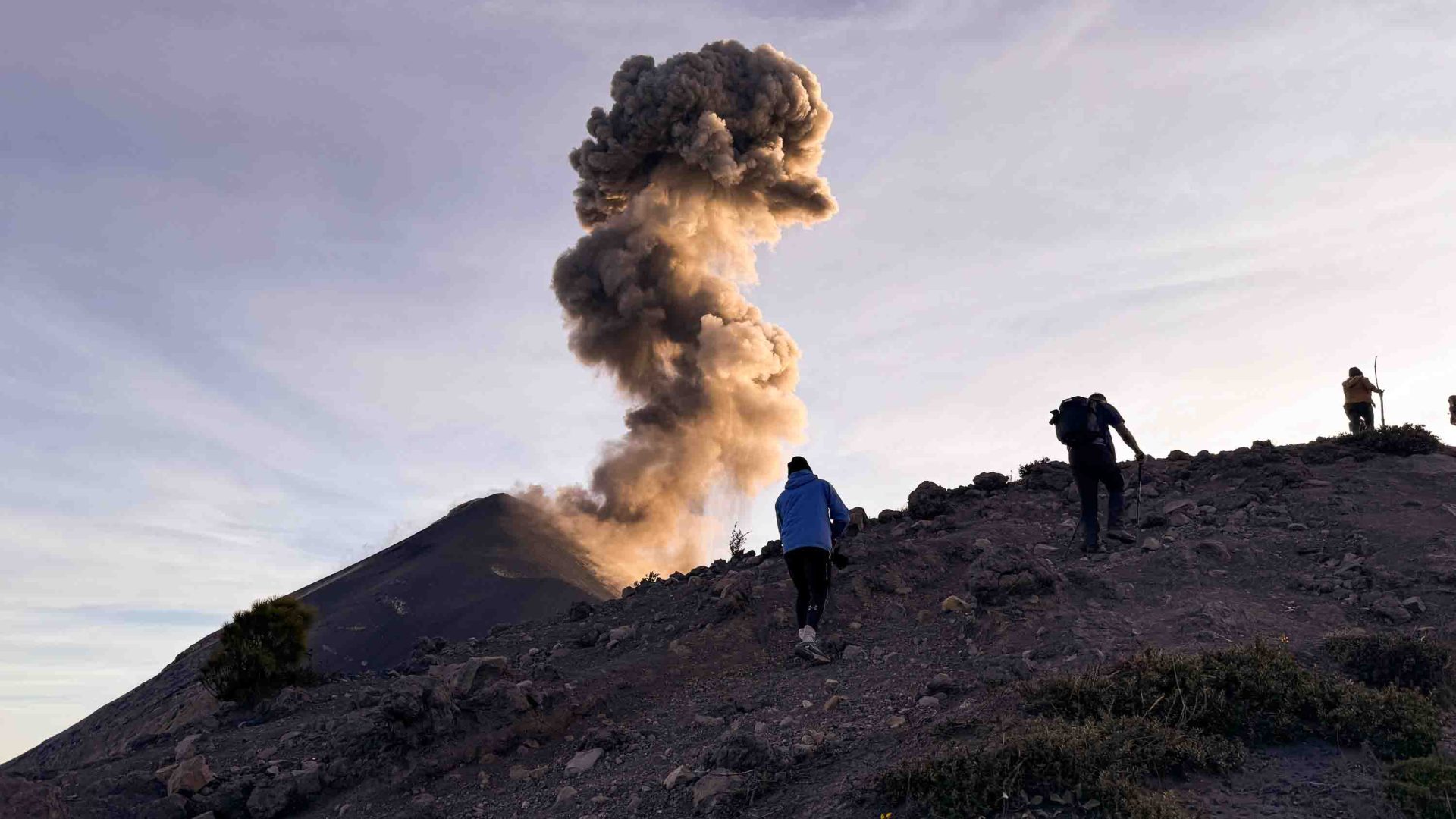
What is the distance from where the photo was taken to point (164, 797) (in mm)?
8383

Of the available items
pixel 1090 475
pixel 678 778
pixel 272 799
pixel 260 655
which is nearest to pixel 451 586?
pixel 260 655

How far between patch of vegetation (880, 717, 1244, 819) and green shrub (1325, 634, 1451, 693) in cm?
153

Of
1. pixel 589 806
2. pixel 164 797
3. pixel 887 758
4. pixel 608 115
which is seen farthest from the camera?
pixel 608 115

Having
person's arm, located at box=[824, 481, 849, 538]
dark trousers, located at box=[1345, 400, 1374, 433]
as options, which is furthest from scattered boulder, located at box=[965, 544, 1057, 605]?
dark trousers, located at box=[1345, 400, 1374, 433]

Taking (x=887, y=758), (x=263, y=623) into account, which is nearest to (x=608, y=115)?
(x=263, y=623)

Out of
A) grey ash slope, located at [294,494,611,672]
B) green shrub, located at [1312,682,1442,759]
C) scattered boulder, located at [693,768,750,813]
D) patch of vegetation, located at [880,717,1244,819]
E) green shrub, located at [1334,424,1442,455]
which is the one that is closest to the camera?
patch of vegetation, located at [880,717,1244,819]

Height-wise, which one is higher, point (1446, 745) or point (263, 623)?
point (263, 623)

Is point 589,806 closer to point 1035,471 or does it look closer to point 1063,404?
point 1063,404

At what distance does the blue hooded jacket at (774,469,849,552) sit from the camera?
8.66 meters

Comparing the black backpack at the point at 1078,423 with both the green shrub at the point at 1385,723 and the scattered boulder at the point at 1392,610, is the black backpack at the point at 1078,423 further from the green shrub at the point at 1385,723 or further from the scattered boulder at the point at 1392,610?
the green shrub at the point at 1385,723

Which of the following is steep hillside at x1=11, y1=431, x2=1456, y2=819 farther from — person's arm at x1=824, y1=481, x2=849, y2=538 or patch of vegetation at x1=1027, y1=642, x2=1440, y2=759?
person's arm at x1=824, y1=481, x2=849, y2=538

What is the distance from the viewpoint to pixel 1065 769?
475cm

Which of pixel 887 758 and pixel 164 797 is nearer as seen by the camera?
pixel 887 758

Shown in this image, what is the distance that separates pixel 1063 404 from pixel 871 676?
14.1 feet
